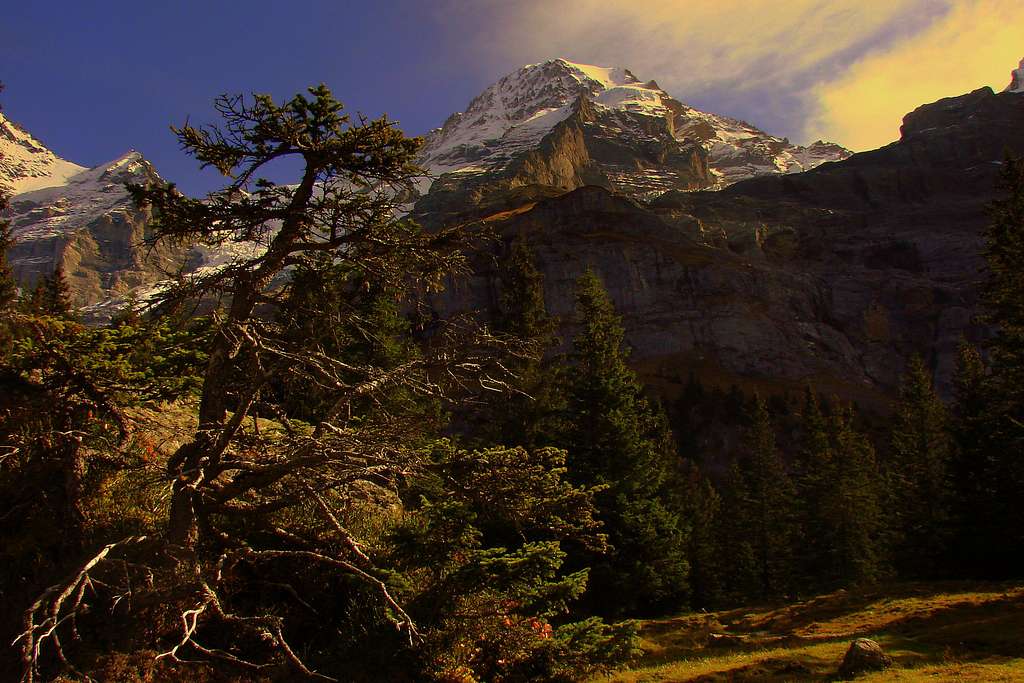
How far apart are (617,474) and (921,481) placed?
18.9m

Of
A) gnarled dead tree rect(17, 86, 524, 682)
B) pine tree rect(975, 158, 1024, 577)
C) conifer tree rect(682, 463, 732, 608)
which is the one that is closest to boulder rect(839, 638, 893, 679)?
gnarled dead tree rect(17, 86, 524, 682)

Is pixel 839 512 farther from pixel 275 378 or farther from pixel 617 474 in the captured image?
pixel 275 378

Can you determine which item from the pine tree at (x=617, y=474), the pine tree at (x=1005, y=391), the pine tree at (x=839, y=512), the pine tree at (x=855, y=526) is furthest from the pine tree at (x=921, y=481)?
the pine tree at (x=617, y=474)

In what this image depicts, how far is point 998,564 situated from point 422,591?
91.9 ft

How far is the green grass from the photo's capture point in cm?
967

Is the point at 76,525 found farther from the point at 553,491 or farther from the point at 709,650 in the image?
the point at 709,650

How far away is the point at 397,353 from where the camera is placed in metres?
23.4

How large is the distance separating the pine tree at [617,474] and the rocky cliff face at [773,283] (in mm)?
64781

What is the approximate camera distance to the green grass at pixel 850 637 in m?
9.67

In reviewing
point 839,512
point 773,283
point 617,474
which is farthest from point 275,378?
point 773,283

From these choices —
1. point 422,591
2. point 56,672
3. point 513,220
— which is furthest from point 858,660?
point 513,220

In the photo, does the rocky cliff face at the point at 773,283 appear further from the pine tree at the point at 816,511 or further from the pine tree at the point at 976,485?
the pine tree at the point at 976,485

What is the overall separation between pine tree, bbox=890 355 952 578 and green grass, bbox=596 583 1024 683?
8.17 metres

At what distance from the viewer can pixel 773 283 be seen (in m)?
108
